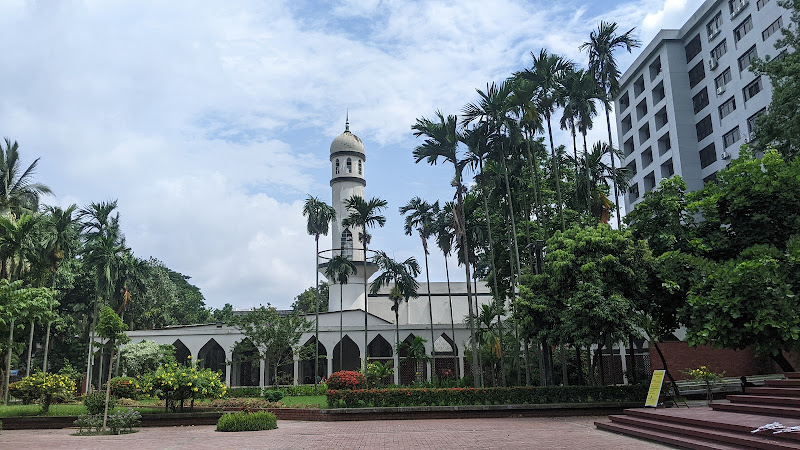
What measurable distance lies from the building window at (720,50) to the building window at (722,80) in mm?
1302

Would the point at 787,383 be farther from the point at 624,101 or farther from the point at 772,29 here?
the point at 624,101

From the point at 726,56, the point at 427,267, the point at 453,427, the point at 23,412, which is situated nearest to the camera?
the point at 453,427

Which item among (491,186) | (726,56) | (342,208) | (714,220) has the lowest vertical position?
(714,220)

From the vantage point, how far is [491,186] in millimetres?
26078

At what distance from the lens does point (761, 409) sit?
38.6ft

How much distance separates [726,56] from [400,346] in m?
28.1

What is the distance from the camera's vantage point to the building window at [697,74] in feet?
134

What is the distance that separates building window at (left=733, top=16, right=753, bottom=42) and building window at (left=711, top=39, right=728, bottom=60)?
1.07m

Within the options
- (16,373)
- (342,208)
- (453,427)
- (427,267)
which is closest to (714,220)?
(453,427)

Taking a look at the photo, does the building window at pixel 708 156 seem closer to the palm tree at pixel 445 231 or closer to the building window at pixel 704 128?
the building window at pixel 704 128

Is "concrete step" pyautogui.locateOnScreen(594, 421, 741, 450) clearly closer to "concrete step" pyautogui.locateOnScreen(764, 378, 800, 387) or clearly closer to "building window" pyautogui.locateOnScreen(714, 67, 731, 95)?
"concrete step" pyautogui.locateOnScreen(764, 378, 800, 387)

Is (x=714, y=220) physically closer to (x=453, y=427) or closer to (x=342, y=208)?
(x=453, y=427)

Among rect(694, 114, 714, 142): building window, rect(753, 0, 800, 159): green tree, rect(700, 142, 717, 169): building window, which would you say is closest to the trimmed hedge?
rect(753, 0, 800, 159): green tree

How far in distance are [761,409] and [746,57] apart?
103 ft
